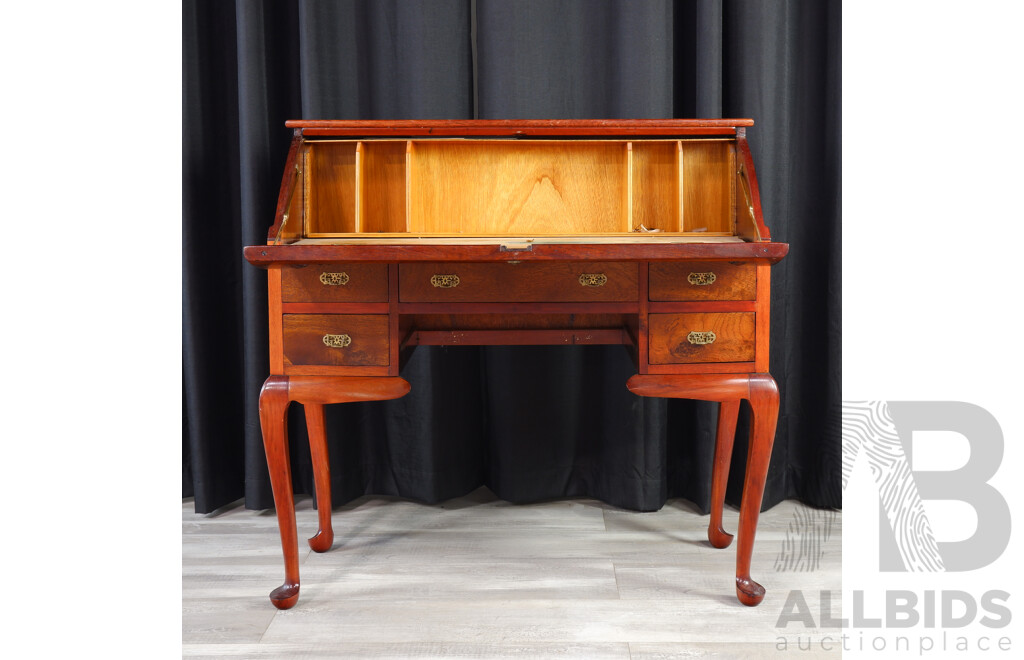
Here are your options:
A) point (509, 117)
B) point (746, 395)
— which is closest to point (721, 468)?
point (746, 395)

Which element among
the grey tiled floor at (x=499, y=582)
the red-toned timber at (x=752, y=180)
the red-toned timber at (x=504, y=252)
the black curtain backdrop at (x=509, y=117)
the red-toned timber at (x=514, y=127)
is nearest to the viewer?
the red-toned timber at (x=504, y=252)

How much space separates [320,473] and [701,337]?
3.87ft

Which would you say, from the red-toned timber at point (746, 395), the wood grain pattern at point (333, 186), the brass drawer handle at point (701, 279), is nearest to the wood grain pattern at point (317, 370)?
the wood grain pattern at point (333, 186)

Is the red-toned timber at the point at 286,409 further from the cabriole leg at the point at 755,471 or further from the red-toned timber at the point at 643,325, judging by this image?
the cabriole leg at the point at 755,471

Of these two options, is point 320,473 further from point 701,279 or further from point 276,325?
point 701,279

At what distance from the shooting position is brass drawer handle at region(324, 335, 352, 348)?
1.63 metres

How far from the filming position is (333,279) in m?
1.62

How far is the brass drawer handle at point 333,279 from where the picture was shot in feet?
5.32

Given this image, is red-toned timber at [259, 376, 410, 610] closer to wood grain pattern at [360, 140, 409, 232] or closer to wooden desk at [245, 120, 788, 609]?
wooden desk at [245, 120, 788, 609]

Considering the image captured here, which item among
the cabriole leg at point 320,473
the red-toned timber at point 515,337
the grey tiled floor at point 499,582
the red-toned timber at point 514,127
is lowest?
the grey tiled floor at point 499,582

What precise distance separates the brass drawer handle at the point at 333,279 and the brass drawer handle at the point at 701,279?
84 cm

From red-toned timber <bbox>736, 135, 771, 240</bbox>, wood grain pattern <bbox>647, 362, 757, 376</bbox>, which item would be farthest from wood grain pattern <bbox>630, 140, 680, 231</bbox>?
wood grain pattern <bbox>647, 362, 757, 376</bbox>

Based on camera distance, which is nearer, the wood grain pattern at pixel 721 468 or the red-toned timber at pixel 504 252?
the red-toned timber at pixel 504 252

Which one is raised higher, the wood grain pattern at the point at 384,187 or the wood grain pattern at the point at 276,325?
the wood grain pattern at the point at 384,187
